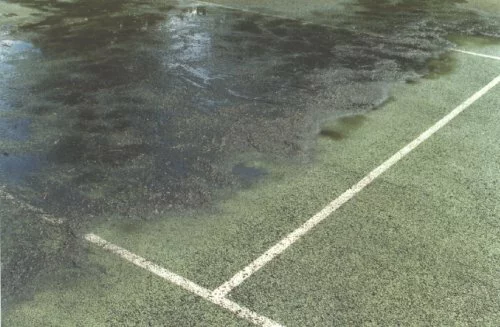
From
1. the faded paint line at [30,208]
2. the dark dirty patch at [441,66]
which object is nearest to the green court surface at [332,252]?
the faded paint line at [30,208]

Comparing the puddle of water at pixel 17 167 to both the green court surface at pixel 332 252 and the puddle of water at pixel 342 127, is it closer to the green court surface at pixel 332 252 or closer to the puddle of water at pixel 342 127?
the green court surface at pixel 332 252

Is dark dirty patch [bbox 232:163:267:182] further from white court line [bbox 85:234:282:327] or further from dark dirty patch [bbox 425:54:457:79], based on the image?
dark dirty patch [bbox 425:54:457:79]

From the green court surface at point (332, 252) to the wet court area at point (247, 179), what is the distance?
2cm

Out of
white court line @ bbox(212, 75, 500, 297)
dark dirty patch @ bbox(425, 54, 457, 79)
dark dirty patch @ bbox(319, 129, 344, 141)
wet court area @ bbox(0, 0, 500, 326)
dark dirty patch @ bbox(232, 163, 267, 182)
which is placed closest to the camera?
wet court area @ bbox(0, 0, 500, 326)

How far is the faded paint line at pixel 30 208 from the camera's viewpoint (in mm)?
4449

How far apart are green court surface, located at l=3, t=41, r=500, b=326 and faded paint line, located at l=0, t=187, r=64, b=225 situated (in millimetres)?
384

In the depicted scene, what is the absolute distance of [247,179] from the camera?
5.20 metres

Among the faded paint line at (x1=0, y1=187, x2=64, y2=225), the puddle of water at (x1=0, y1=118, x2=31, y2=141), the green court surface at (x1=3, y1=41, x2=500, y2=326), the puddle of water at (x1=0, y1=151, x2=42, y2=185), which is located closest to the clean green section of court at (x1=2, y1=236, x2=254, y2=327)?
the green court surface at (x1=3, y1=41, x2=500, y2=326)

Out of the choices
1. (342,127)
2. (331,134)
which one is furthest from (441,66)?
(331,134)

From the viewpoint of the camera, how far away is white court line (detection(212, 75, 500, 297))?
12.7 ft

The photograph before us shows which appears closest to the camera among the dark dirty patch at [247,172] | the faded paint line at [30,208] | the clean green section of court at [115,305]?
the clean green section of court at [115,305]

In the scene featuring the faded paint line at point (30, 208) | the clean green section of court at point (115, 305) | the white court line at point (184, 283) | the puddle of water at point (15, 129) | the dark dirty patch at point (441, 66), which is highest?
the dark dirty patch at point (441, 66)

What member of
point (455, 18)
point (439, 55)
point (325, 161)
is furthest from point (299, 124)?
point (455, 18)

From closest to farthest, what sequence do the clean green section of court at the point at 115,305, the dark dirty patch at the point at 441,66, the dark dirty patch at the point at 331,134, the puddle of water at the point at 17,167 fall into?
the clean green section of court at the point at 115,305 → the puddle of water at the point at 17,167 → the dark dirty patch at the point at 331,134 → the dark dirty patch at the point at 441,66
